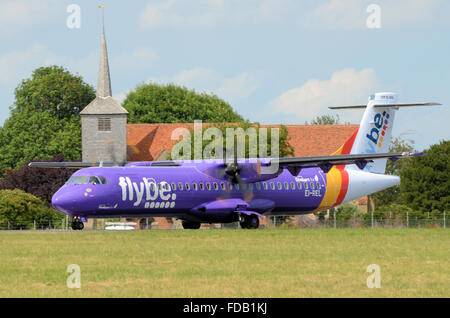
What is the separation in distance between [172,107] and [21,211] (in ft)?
166

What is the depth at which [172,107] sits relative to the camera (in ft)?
308

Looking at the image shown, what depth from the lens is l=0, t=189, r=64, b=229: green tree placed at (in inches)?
1710

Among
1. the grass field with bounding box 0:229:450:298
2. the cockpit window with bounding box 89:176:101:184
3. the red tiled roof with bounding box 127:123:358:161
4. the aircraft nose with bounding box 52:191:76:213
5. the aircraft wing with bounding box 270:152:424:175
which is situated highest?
the red tiled roof with bounding box 127:123:358:161

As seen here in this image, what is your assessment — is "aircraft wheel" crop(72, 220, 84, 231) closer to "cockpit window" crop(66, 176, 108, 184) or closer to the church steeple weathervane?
"cockpit window" crop(66, 176, 108, 184)

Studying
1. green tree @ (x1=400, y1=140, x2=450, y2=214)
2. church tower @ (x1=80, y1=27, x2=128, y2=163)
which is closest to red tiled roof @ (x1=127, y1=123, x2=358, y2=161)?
church tower @ (x1=80, y1=27, x2=128, y2=163)

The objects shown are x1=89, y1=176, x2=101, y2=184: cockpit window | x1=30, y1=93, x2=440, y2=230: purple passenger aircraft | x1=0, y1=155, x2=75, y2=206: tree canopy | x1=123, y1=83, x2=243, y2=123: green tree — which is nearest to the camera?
x1=89, y1=176, x2=101, y2=184: cockpit window

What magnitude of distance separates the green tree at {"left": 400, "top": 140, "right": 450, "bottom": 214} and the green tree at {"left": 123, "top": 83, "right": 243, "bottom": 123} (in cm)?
2841

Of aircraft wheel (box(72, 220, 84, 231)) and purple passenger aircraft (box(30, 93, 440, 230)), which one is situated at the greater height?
purple passenger aircraft (box(30, 93, 440, 230))

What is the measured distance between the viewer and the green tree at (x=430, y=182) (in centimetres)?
6650

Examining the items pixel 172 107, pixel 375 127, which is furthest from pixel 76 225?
pixel 172 107

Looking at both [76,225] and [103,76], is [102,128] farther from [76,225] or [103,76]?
[76,225]

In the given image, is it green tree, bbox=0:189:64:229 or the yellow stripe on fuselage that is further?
green tree, bbox=0:189:64:229
